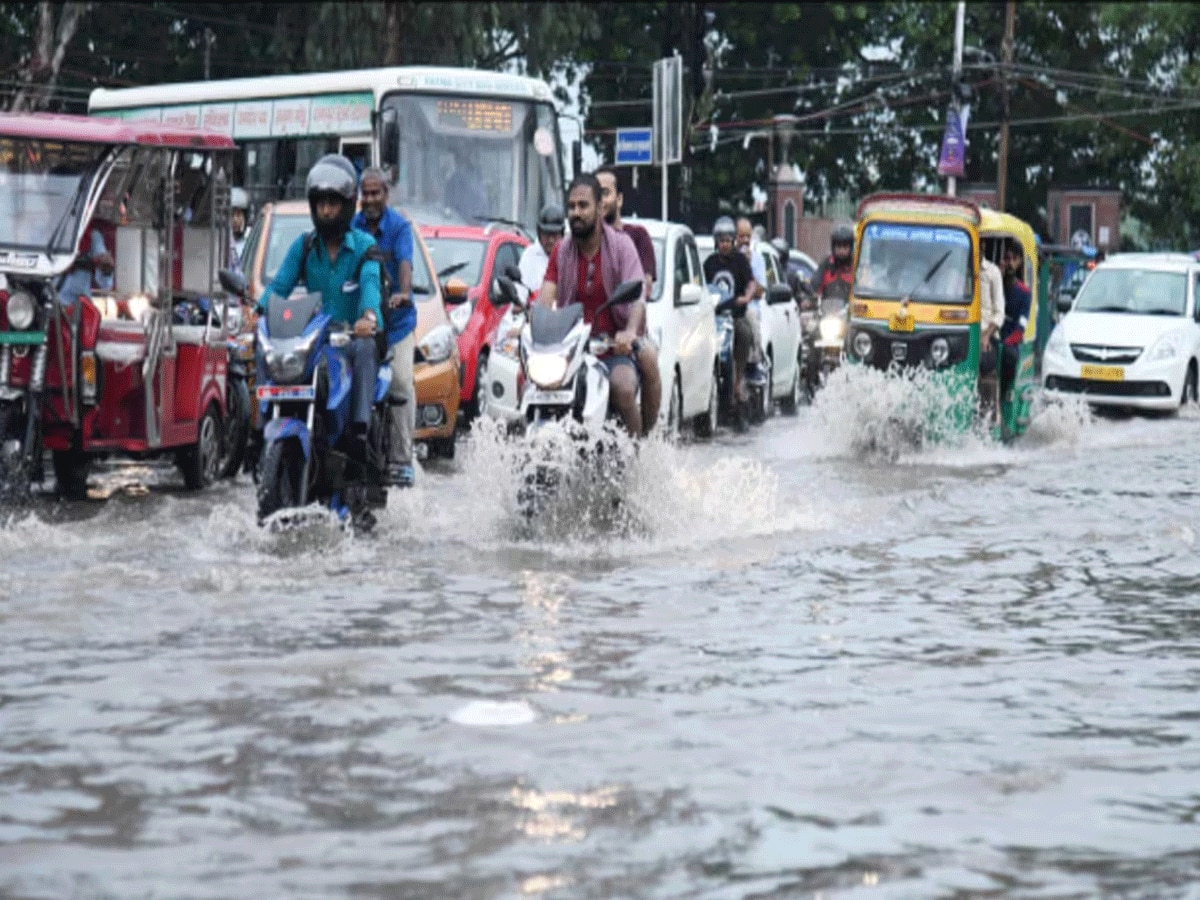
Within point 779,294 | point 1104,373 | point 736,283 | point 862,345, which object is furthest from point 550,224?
point 1104,373

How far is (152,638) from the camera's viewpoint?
30.5 feet

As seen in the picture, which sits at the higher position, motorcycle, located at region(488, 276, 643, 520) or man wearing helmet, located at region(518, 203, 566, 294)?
man wearing helmet, located at region(518, 203, 566, 294)

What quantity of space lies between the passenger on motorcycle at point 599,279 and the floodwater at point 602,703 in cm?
45

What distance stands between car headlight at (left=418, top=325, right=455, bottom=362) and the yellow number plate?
12.0 m

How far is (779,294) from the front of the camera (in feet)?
77.2

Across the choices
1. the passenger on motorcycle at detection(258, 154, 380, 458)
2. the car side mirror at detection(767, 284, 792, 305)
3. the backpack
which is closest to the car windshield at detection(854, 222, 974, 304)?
the car side mirror at detection(767, 284, 792, 305)

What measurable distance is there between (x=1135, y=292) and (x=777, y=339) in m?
5.82

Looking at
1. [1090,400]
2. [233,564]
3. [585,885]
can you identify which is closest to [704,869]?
[585,885]

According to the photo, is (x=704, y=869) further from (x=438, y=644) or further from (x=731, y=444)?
(x=731, y=444)

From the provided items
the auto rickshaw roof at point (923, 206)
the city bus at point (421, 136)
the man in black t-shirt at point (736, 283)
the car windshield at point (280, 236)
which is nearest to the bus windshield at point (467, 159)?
the city bus at point (421, 136)

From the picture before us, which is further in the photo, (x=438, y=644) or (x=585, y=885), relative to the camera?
(x=438, y=644)

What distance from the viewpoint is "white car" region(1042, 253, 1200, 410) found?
95.9 ft

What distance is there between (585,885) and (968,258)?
1676 centimetres

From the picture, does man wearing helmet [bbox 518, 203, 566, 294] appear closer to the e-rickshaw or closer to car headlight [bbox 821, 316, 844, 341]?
the e-rickshaw
